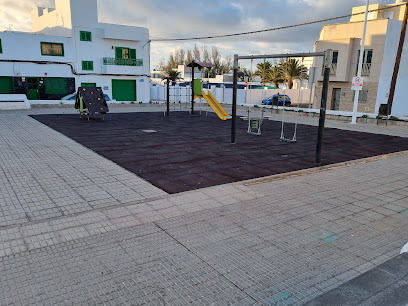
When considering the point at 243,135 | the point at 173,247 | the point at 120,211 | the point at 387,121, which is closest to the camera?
the point at 173,247

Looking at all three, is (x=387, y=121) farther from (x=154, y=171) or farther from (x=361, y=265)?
(x=361, y=265)

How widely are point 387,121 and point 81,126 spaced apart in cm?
1556

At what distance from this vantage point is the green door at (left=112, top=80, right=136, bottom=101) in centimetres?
3494

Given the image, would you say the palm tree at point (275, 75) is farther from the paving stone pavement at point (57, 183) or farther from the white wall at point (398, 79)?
the paving stone pavement at point (57, 183)

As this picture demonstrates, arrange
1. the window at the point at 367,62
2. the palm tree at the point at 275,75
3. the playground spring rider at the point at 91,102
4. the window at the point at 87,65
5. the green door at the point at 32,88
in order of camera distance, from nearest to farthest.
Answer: the playground spring rider at the point at 91,102, the window at the point at 367,62, the green door at the point at 32,88, the window at the point at 87,65, the palm tree at the point at 275,75

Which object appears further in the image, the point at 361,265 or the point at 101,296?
the point at 361,265

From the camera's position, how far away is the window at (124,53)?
3422 centimetres

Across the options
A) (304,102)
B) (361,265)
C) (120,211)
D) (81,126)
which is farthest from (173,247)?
(304,102)

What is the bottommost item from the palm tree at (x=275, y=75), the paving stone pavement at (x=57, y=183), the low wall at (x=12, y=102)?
the paving stone pavement at (x=57, y=183)

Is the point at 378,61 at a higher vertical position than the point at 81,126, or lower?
higher

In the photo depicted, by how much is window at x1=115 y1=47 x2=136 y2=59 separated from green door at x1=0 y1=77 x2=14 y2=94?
10.4 meters

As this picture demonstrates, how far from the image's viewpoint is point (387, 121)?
679 inches

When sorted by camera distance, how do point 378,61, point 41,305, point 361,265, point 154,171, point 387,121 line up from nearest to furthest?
point 41,305, point 361,265, point 154,171, point 387,121, point 378,61

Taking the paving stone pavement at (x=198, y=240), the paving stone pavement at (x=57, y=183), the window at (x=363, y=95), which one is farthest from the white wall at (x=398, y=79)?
the paving stone pavement at (x=57, y=183)
